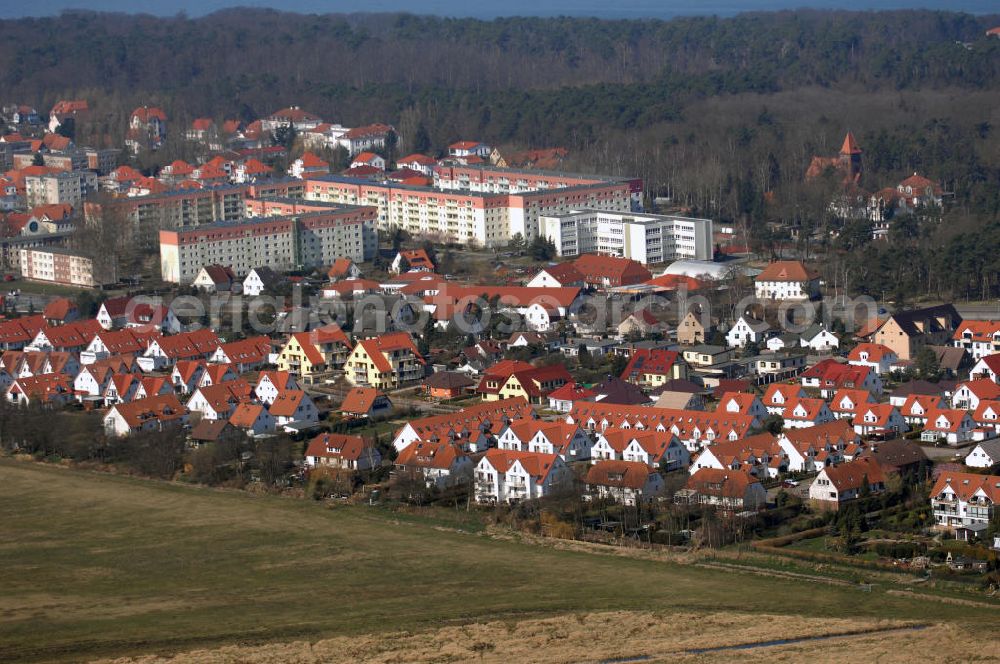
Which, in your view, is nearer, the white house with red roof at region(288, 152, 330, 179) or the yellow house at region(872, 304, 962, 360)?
the yellow house at region(872, 304, 962, 360)

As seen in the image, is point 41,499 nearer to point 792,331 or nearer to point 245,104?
point 792,331

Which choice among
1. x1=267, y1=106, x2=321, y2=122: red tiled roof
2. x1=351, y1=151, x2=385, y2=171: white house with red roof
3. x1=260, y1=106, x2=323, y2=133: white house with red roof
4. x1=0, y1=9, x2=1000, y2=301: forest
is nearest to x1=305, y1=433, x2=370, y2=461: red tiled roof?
x1=0, y1=9, x2=1000, y2=301: forest

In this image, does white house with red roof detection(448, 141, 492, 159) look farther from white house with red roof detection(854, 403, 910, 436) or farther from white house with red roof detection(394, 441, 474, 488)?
white house with red roof detection(394, 441, 474, 488)

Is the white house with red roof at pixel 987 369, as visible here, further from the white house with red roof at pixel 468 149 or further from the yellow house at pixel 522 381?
the white house with red roof at pixel 468 149

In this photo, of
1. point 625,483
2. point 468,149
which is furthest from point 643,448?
point 468,149

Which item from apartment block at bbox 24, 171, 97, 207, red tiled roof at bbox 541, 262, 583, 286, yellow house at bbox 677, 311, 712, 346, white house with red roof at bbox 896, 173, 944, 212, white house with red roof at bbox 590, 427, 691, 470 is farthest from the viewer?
apartment block at bbox 24, 171, 97, 207

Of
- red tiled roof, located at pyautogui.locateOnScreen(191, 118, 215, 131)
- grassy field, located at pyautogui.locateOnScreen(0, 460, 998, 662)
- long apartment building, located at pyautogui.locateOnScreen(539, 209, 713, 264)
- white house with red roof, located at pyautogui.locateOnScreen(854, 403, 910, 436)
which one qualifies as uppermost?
red tiled roof, located at pyautogui.locateOnScreen(191, 118, 215, 131)

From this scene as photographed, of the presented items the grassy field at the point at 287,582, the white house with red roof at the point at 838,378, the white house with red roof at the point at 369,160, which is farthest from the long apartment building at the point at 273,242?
the grassy field at the point at 287,582
